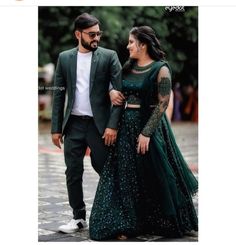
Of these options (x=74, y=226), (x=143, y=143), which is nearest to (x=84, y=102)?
(x=143, y=143)

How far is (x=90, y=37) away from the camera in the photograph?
5770mm

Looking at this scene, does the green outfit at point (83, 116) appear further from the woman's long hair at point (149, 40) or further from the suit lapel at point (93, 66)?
the woman's long hair at point (149, 40)

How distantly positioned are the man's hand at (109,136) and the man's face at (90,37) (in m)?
0.79

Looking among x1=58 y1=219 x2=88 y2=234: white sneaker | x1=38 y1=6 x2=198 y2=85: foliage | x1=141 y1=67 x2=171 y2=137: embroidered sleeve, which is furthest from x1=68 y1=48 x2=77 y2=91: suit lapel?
x1=38 y1=6 x2=198 y2=85: foliage

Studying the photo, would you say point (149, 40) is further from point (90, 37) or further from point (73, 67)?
point (73, 67)

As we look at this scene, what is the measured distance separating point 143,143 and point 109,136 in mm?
349

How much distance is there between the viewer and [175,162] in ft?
18.9

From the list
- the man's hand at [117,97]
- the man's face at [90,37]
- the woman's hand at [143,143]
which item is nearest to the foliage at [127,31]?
the man's face at [90,37]
